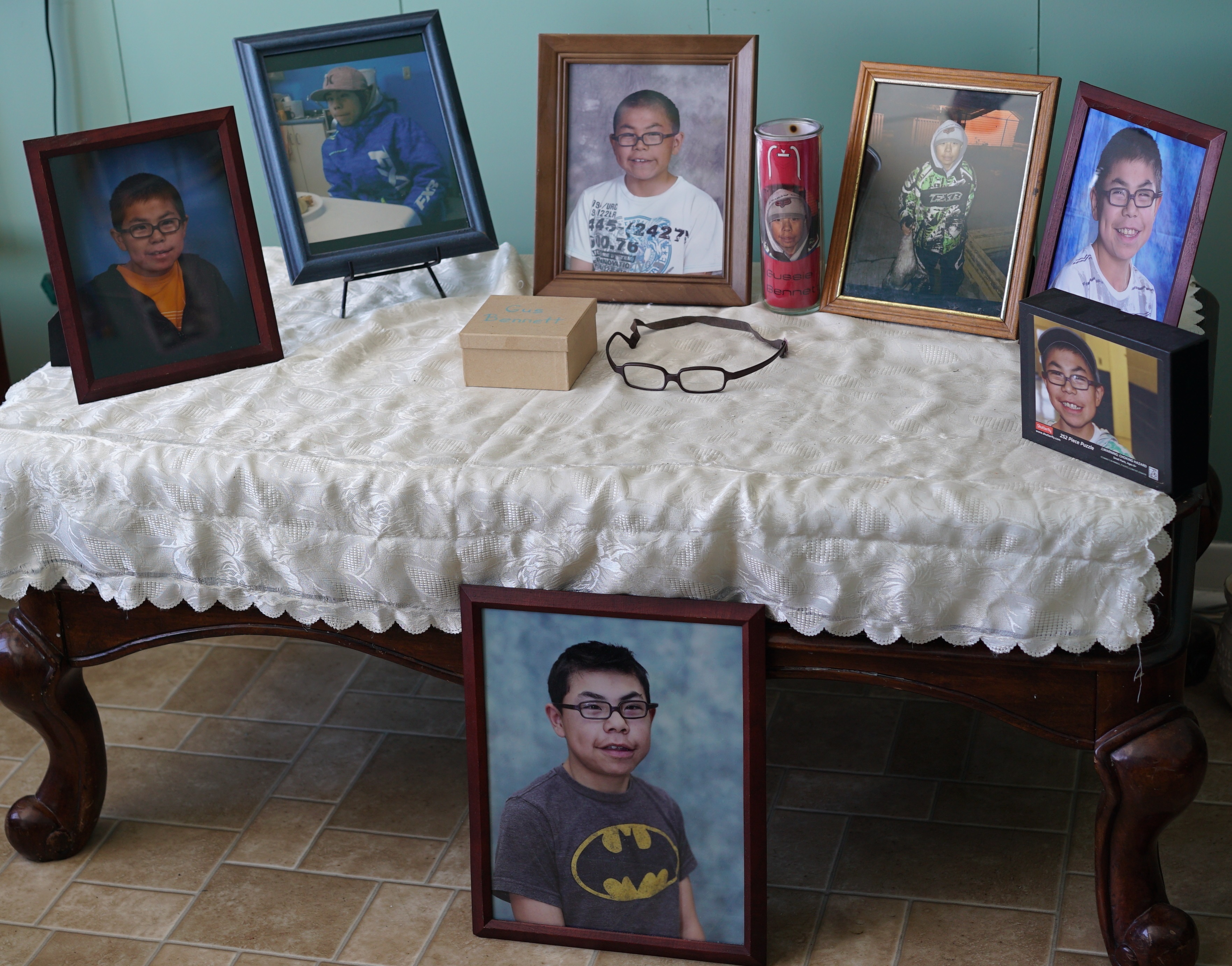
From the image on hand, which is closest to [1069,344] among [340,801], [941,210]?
[941,210]

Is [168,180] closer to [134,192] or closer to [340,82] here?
[134,192]

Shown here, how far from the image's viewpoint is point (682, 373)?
1741mm

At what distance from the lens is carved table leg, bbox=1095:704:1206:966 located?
57.1 inches

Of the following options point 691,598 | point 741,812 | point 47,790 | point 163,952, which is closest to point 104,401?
point 47,790

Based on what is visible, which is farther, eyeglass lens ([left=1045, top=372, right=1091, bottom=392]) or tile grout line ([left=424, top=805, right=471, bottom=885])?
tile grout line ([left=424, top=805, right=471, bottom=885])

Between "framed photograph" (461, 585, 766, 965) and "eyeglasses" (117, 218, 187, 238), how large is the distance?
2.27 ft

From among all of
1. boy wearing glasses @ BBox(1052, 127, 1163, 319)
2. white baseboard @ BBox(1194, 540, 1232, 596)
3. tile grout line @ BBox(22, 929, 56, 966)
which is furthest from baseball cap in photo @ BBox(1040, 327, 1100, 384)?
tile grout line @ BBox(22, 929, 56, 966)

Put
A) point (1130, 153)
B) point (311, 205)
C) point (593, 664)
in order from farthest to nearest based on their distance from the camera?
1. point (311, 205)
2. point (1130, 153)
3. point (593, 664)

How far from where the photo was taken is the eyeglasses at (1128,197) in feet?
5.46

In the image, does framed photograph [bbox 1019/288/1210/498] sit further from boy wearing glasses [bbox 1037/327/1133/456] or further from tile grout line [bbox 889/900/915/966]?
tile grout line [bbox 889/900/915/966]

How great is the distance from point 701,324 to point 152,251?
790 mm

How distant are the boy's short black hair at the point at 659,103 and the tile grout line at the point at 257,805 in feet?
3.75

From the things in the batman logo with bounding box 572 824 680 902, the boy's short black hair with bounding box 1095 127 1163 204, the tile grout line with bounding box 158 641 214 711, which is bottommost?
the tile grout line with bounding box 158 641 214 711

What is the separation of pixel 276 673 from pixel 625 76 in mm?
1246
